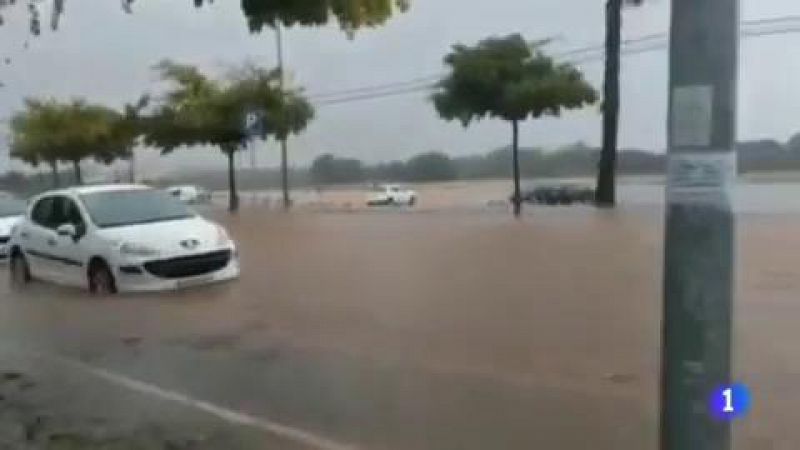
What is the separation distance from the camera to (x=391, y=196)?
5547 centimetres

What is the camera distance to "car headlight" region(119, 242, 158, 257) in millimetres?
14969

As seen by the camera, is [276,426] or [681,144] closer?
[681,144]

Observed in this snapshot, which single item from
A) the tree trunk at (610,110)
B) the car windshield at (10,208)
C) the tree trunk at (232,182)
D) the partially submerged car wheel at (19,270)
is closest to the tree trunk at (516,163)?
the tree trunk at (610,110)

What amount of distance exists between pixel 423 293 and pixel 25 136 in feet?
132

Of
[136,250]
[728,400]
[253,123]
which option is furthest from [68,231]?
[253,123]

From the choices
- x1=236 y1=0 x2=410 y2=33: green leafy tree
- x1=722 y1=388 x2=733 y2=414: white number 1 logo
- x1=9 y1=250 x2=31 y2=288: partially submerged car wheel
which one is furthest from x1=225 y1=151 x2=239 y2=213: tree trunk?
x1=722 y1=388 x2=733 y2=414: white number 1 logo

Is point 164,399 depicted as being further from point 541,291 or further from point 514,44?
point 514,44

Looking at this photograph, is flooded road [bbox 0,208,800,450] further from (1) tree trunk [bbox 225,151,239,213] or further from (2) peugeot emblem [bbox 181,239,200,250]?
(1) tree trunk [bbox 225,151,239,213]

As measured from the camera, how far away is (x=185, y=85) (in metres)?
45.8

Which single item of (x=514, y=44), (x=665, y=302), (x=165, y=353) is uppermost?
(x=514, y=44)

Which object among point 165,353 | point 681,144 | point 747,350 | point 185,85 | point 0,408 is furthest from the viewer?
point 185,85

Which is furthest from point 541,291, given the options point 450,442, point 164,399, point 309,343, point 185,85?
point 185,85

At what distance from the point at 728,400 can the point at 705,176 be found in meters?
0.61

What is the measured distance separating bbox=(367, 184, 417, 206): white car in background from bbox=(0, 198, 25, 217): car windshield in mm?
25405
